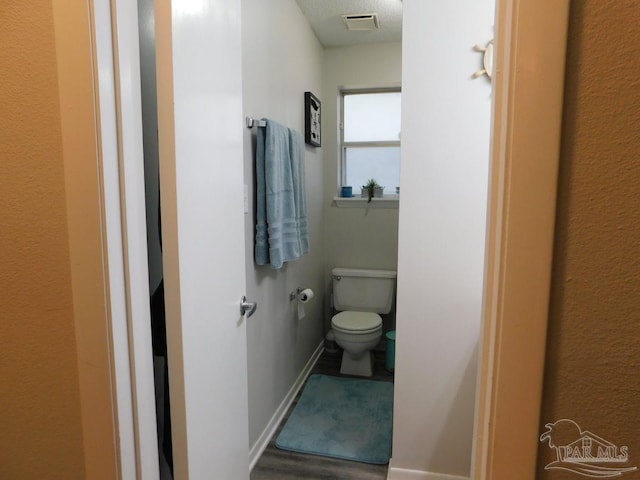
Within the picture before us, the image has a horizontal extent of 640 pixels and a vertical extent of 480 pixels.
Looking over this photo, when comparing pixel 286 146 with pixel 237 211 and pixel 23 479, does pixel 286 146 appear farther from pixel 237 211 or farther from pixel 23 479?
pixel 23 479

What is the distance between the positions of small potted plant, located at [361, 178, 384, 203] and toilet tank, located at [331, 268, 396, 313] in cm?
61

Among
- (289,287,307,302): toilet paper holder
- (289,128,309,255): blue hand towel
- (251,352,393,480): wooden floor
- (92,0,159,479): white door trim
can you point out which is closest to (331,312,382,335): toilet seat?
(289,287,307,302): toilet paper holder

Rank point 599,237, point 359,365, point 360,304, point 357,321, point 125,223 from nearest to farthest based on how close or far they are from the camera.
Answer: point 599,237 → point 125,223 → point 357,321 → point 359,365 → point 360,304

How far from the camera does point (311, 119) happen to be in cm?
284

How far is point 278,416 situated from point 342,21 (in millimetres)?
2602

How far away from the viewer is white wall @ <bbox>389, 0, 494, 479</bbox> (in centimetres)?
163

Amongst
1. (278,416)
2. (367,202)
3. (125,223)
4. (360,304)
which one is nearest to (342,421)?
(278,416)

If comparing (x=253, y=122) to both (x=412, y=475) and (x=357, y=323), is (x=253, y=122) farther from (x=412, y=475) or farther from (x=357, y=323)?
(x=412, y=475)

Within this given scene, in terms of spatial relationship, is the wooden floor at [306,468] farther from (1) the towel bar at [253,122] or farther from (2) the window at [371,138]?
(2) the window at [371,138]

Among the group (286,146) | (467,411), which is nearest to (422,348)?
(467,411)

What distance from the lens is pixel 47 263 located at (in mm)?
800

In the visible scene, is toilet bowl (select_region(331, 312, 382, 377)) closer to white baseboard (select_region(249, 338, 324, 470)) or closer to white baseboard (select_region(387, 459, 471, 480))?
white baseboard (select_region(249, 338, 324, 470))

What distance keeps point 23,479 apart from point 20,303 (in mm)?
397

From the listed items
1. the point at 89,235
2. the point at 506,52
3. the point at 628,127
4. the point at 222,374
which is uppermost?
the point at 506,52
